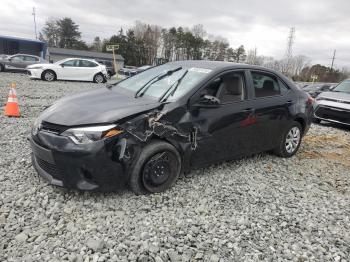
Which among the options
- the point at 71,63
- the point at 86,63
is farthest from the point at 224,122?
the point at 86,63

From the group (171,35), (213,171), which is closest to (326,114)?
(213,171)

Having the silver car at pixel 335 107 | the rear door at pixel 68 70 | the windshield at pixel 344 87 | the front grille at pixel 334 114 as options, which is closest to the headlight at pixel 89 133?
the silver car at pixel 335 107

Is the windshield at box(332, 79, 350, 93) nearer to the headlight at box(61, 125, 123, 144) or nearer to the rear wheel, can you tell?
the headlight at box(61, 125, 123, 144)

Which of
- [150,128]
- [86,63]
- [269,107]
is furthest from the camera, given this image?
[86,63]

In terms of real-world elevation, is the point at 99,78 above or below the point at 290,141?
above

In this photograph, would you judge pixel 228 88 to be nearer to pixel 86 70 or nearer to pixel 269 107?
pixel 269 107

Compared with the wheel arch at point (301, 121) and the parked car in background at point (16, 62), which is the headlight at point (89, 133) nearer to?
the wheel arch at point (301, 121)

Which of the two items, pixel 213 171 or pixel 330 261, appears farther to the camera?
pixel 213 171

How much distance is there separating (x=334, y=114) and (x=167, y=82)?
20.9ft

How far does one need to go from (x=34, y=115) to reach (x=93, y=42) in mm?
76011

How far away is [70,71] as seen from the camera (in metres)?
16.4

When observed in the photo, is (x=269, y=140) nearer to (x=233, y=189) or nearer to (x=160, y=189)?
(x=233, y=189)

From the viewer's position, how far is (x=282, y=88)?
5.09m

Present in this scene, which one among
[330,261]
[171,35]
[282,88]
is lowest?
[330,261]
